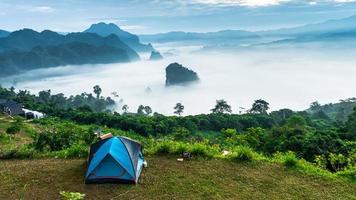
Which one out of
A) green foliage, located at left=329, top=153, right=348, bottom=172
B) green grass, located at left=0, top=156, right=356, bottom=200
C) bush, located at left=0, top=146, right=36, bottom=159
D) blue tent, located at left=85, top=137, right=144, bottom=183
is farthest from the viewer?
bush, located at left=0, top=146, right=36, bottom=159

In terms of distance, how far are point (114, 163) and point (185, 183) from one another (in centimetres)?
172

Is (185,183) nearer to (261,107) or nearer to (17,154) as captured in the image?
(17,154)

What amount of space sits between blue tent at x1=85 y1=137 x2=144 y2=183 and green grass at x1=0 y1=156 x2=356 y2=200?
186mm

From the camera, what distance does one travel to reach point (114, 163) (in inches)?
342

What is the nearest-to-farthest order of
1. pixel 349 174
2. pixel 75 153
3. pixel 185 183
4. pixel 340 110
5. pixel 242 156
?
1. pixel 185 183
2. pixel 349 174
3. pixel 242 156
4. pixel 75 153
5. pixel 340 110

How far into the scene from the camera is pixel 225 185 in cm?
836

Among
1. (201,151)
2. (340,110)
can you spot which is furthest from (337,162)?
(340,110)

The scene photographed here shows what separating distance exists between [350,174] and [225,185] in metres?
3.13

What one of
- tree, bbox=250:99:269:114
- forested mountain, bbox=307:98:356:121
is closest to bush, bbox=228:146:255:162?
forested mountain, bbox=307:98:356:121

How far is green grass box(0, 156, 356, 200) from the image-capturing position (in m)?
7.92

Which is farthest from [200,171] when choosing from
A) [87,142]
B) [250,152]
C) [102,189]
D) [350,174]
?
[87,142]

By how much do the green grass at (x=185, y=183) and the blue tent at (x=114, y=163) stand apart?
0.61ft

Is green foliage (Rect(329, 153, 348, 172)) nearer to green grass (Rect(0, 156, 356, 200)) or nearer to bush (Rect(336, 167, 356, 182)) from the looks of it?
bush (Rect(336, 167, 356, 182))

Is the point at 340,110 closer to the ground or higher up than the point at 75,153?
closer to the ground
